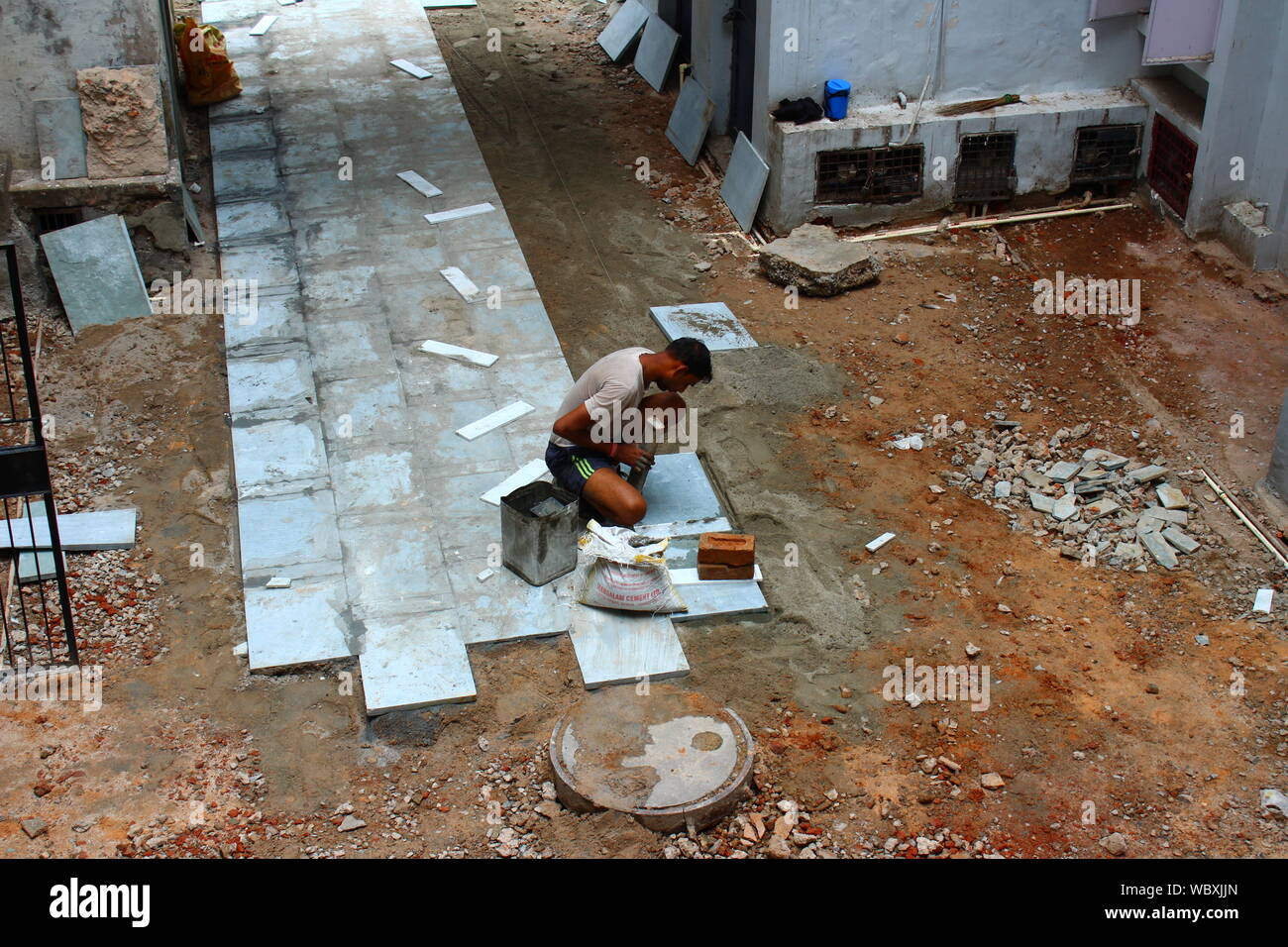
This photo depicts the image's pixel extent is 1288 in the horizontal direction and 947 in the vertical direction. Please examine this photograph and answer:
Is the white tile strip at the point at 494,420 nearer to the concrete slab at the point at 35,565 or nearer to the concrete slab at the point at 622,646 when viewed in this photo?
the concrete slab at the point at 622,646

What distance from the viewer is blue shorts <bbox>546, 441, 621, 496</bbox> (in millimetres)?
8180

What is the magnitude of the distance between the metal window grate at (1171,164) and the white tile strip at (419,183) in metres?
6.94

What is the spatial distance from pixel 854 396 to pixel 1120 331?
2.51 meters

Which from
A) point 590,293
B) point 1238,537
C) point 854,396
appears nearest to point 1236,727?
point 1238,537

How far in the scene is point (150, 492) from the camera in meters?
8.77

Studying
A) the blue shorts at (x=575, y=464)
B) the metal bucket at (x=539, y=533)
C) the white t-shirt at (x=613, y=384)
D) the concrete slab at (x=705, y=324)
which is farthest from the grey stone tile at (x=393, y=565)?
the concrete slab at (x=705, y=324)

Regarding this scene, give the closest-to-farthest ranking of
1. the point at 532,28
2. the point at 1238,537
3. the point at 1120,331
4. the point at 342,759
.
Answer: the point at 342,759
the point at 1238,537
the point at 1120,331
the point at 532,28

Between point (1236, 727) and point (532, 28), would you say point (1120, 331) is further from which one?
point (532, 28)

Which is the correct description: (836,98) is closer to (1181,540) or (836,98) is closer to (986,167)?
(986,167)

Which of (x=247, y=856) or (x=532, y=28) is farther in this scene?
(x=532, y=28)

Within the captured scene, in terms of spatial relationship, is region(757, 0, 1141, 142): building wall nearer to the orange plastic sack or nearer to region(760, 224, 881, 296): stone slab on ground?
Answer: region(760, 224, 881, 296): stone slab on ground

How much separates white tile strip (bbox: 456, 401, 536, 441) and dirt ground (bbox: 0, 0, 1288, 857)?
34.1 inches

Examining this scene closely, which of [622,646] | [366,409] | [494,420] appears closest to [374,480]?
[366,409]

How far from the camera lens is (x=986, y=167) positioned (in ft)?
40.8
